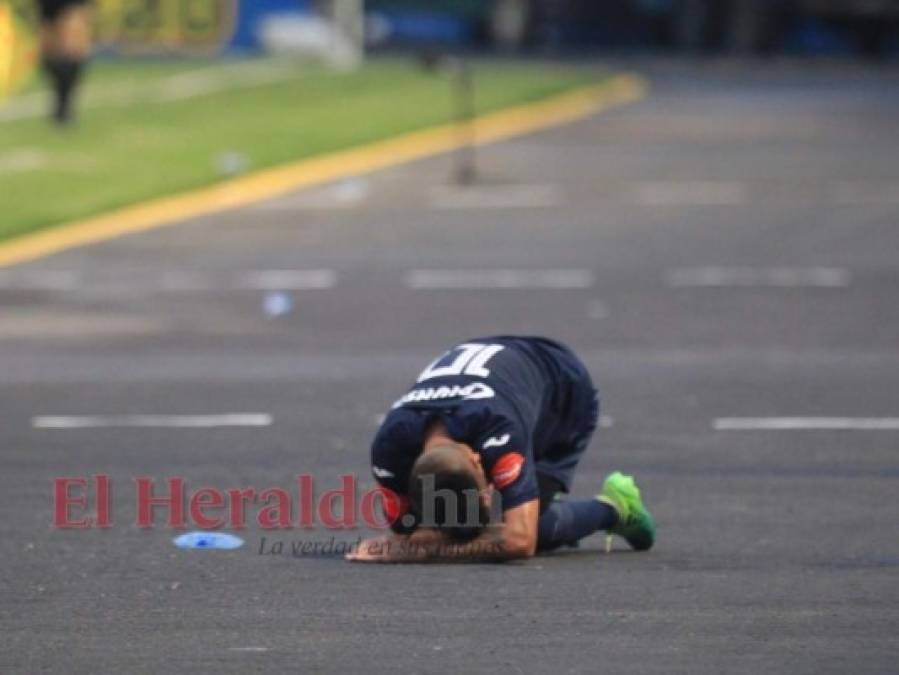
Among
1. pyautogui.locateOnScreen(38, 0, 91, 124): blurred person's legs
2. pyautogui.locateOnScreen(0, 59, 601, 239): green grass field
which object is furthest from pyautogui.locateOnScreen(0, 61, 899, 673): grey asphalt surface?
pyautogui.locateOnScreen(38, 0, 91, 124): blurred person's legs

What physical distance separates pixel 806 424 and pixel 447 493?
445 centimetres

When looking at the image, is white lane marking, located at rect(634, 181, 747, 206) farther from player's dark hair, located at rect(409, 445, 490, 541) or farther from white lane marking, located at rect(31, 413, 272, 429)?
player's dark hair, located at rect(409, 445, 490, 541)

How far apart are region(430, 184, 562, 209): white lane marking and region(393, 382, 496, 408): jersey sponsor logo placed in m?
15.4

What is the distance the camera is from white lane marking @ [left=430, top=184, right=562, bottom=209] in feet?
81.0

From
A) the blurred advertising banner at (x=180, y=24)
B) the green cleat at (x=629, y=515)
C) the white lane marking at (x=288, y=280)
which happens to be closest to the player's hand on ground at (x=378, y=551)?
the green cleat at (x=629, y=515)

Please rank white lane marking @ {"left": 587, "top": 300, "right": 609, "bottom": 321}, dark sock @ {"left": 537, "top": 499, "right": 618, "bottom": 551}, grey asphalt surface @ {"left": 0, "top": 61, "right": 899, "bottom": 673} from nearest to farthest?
grey asphalt surface @ {"left": 0, "top": 61, "right": 899, "bottom": 673}, dark sock @ {"left": 537, "top": 499, "right": 618, "bottom": 551}, white lane marking @ {"left": 587, "top": 300, "right": 609, "bottom": 321}

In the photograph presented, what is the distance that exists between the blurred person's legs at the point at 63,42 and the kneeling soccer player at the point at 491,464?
2237 cm

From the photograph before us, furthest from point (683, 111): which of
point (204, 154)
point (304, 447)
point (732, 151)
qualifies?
point (304, 447)

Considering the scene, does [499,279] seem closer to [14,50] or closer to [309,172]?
[309,172]

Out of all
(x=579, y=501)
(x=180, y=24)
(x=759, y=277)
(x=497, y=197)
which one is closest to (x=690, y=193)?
(x=497, y=197)

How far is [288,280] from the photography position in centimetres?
1930

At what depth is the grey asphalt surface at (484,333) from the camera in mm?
7957

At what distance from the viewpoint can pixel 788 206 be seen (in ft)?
79.8

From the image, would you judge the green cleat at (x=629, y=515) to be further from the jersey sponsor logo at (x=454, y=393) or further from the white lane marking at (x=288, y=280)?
the white lane marking at (x=288, y=280)
